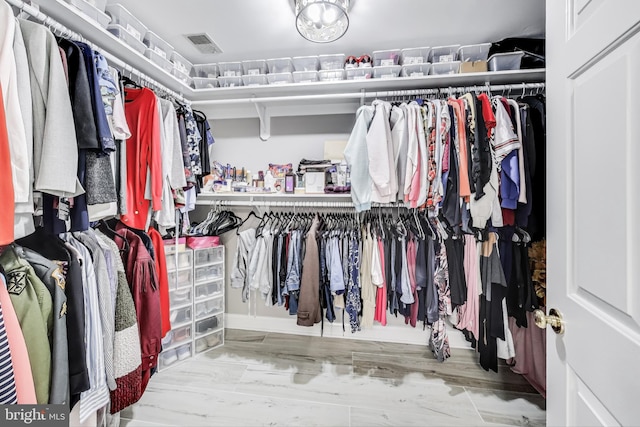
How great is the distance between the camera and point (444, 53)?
1.86 m

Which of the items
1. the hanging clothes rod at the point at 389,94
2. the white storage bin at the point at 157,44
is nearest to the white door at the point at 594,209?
the hanging clothes rod at the point at 389,94

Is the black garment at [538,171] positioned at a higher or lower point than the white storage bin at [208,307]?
higher

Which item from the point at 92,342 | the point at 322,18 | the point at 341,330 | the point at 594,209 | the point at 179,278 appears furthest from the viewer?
the point at 341,330

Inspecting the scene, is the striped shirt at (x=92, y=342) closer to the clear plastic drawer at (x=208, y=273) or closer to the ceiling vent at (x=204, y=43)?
the clear plastic drawer at (x=208, y=273)

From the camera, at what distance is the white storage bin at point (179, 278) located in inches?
73.9

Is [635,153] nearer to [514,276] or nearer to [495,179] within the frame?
[495,179]

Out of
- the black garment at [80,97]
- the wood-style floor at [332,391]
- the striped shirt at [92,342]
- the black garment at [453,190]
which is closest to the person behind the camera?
the black garment at [80,97]

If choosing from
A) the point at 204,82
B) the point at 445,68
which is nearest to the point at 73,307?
the point at 204,82

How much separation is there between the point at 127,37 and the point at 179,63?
47 centimetres

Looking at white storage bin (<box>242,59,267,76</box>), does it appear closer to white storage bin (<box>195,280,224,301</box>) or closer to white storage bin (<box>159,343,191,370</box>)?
white storage bin (<box>195,280,224,301</box>)

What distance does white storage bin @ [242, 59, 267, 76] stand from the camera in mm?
2025

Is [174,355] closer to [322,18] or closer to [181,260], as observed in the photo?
[181,260]

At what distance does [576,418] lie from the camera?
63 centimetres

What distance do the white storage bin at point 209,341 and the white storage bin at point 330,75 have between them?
2276 mm
